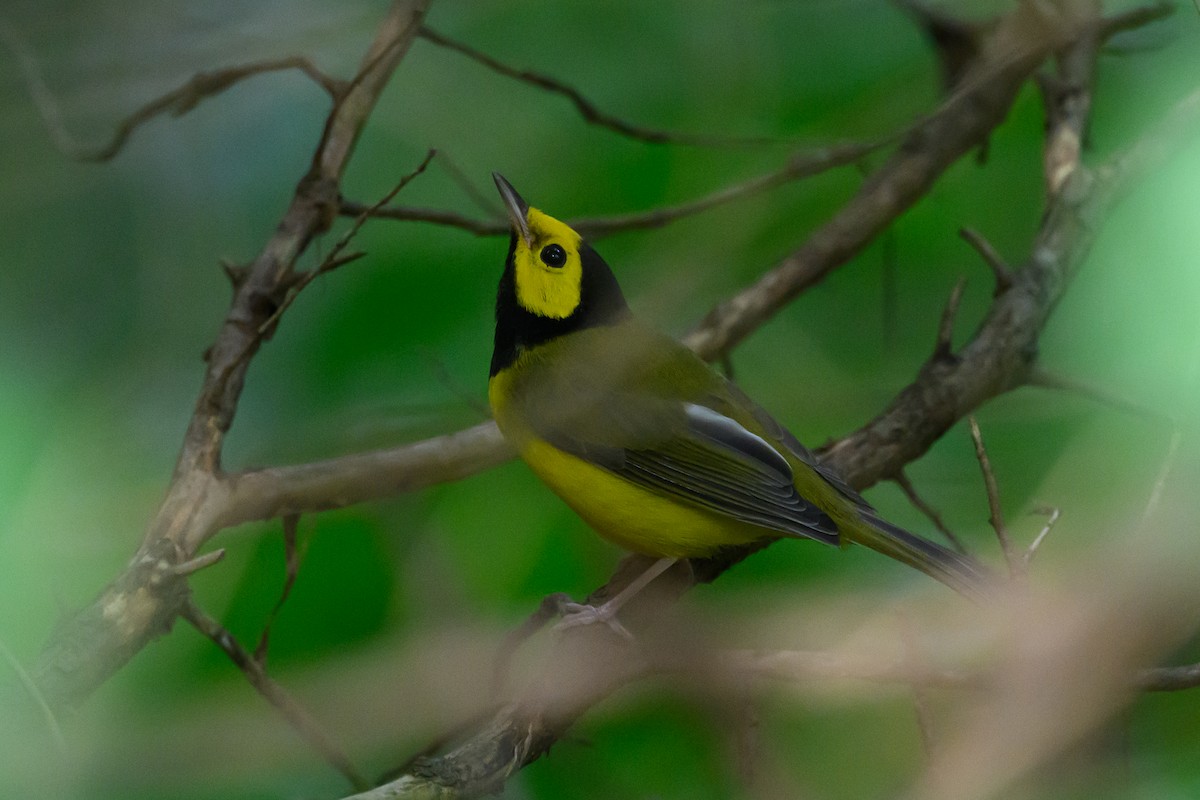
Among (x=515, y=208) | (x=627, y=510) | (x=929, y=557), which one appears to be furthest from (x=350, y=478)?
(x=929, y=557)

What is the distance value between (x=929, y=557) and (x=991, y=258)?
714 millimetres

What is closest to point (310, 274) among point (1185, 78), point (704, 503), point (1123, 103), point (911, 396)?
point (704, 503)

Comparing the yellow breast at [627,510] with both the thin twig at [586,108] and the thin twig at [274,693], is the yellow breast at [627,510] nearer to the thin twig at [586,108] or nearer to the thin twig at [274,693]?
the thin twig at [586,108]

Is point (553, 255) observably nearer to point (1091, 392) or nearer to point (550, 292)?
point (550, 292)

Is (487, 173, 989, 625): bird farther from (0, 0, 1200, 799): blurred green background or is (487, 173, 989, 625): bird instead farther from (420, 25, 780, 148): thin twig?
(420, 25, 780, 148): thin twig

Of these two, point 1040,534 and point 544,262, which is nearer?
point 1040,534

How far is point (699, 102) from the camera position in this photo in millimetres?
2986

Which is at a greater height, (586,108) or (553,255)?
(586,108)

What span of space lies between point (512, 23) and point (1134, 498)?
6.92 ft

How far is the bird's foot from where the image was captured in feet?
Answer: 6.33

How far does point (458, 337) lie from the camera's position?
271 cm

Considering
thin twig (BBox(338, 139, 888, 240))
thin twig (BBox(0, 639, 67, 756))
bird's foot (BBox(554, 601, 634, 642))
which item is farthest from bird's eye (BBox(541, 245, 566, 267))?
thin twig (BBox(0, 639, 67, 756))

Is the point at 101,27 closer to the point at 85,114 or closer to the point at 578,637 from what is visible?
the point at 85,114

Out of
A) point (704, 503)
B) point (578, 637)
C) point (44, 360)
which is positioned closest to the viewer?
point (44, 360)
